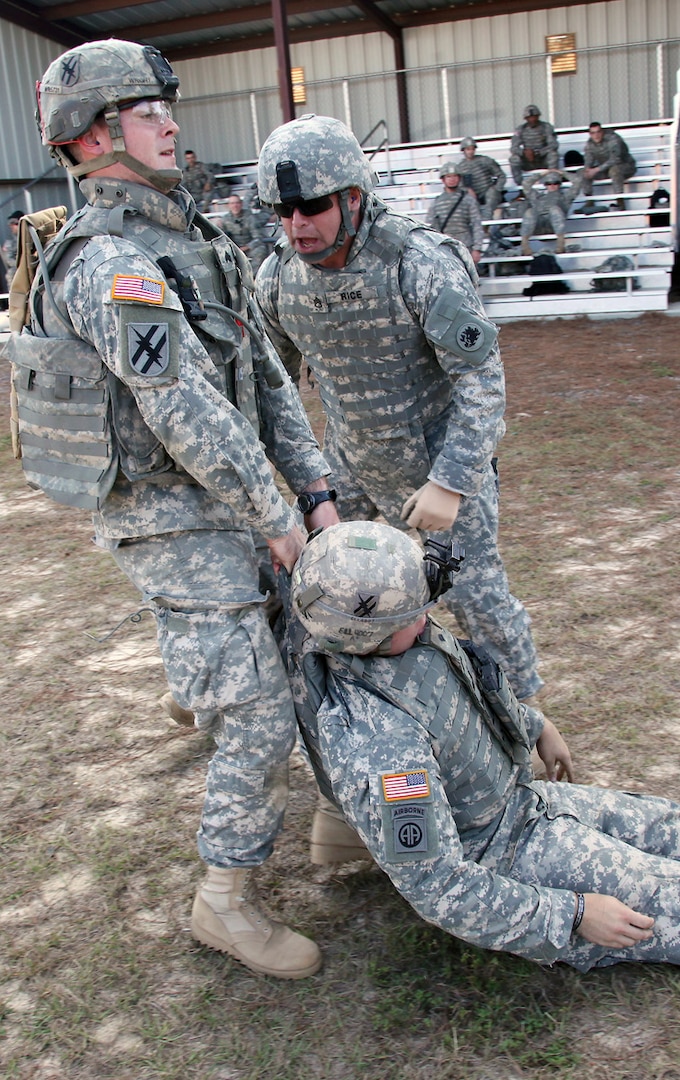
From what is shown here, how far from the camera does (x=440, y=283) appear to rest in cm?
283

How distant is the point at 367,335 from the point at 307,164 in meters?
0.56

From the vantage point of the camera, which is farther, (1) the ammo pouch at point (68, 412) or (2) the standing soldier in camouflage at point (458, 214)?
(2) the standing soldier in camouflage at point (458, 214)

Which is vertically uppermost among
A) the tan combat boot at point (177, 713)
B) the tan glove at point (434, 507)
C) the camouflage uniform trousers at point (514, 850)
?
the tan glove at point (434, 507)

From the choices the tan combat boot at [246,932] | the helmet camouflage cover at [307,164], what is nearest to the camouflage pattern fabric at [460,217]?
the helmet camouflage cover at [307,164]

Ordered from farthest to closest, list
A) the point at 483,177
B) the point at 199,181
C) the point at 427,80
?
the point at 427,80 → the point at 199,181 → the point at 483,177

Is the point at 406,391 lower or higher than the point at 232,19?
lower

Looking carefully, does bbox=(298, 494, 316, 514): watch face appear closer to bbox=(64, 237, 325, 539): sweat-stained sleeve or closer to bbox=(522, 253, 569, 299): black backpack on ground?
bbox=(64, 237, 325, 539): sweat-stained sleeve

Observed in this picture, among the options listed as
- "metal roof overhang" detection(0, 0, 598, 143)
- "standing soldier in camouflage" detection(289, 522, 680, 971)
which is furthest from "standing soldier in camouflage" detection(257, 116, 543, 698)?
"metal roof overhang" detection(0, 0, 598, 143)

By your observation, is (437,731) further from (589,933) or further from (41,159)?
(41,159)

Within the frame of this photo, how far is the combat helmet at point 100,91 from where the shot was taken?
7.22 feet

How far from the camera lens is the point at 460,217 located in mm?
13562

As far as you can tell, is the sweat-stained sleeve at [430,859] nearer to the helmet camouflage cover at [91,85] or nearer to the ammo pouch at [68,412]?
the ammo pouch at [68,412]

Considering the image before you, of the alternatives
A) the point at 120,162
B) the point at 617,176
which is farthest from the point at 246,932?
the point at 617,176

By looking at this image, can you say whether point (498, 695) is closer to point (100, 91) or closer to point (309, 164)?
point (309, 164)
